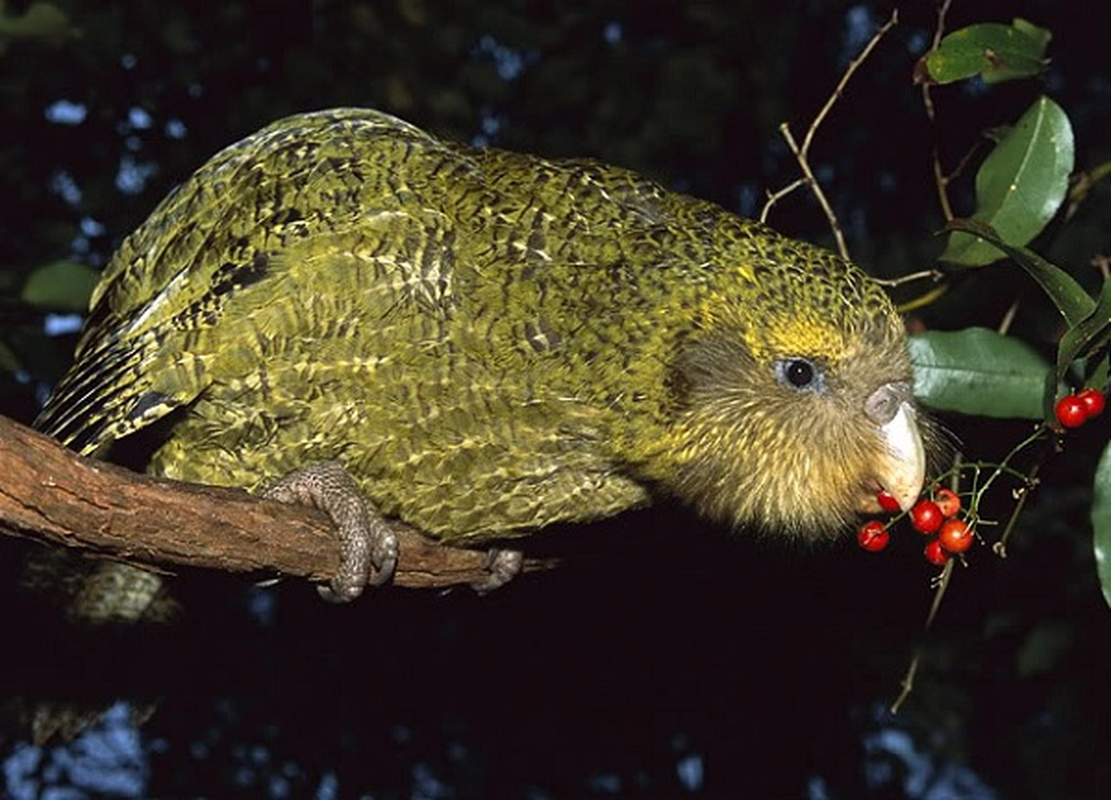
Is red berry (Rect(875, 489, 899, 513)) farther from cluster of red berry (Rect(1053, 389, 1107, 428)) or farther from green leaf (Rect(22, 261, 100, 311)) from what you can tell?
green leaf (Rect(22, 261, 100, 311))

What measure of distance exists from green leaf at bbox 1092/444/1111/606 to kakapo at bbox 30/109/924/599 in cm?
21

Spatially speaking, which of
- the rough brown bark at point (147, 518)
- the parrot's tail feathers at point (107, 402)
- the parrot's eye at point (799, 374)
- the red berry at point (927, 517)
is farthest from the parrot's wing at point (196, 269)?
the red berry at point (927, 517)

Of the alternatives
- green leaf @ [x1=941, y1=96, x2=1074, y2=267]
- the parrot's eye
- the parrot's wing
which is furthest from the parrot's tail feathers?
green leaf @ [x1=941, y1=96, x2=1074, y2=267]

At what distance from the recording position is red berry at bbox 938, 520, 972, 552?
184 cm

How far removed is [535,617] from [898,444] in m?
1.43

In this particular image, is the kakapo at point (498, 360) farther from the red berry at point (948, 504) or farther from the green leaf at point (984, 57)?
the green leaf at point (984, 57)

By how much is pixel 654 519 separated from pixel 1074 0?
2.74 metres

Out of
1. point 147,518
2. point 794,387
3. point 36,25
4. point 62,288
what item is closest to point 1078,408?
point 794,387

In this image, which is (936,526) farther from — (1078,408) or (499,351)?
(499,351)

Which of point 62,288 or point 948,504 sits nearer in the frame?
point 948,504

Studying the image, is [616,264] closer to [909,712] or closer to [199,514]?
[199,514]

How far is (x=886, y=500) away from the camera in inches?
75.7

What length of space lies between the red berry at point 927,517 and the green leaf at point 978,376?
185mm

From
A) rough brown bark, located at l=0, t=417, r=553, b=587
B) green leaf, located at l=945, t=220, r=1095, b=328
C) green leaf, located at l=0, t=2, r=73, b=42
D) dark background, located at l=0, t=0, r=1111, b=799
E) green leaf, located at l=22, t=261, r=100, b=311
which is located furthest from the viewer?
dark background, located at l=0, t=0, r=1111, b=799
